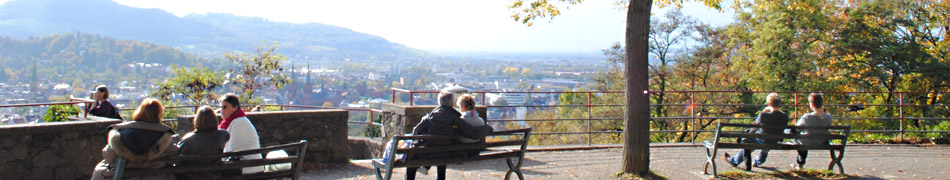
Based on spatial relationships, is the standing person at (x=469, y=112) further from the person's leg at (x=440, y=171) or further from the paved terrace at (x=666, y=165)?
the paved terrace at (x=666, y=165)

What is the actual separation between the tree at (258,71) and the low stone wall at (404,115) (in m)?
13.5

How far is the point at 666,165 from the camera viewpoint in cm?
801

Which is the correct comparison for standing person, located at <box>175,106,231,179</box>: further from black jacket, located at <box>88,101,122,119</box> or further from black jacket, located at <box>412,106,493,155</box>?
black jacket, located at <box>88,101,122,119</box>

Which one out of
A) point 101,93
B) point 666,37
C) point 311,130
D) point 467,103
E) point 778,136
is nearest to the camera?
point 467,103

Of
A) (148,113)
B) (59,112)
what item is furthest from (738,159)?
(59,112)

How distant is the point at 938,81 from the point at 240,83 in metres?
21.7

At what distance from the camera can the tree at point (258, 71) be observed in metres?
21.9

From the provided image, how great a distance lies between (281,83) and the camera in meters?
21.9

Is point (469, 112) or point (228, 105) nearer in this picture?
point (228, 105)

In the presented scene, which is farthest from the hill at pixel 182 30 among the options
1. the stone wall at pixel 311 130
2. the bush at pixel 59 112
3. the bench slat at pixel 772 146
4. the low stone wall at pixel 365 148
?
the bench slat at pixel 772 146

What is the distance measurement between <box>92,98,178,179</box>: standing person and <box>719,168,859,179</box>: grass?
4949 millimetres

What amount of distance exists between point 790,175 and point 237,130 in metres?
5.07

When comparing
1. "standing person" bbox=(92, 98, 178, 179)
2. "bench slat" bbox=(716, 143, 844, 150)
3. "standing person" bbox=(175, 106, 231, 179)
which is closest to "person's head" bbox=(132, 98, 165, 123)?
"standing person" bbox=(92, 98, 178, 179)

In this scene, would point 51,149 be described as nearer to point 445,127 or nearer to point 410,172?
point 410,172
